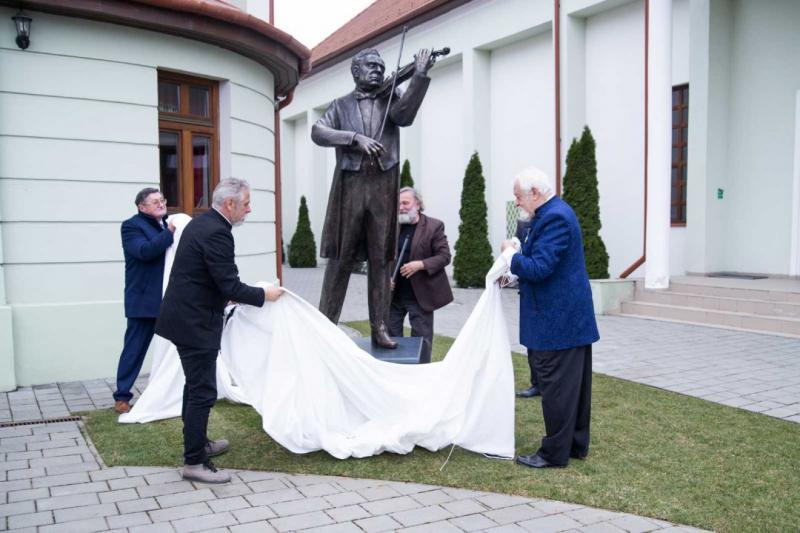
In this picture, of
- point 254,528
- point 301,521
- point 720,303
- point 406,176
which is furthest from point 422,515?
point 406,176

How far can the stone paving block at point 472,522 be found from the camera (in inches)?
144

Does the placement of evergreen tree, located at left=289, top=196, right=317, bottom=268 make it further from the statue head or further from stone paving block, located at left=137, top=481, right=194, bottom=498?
stone paving block, located at left=137, top=481, right=194, bottom=498

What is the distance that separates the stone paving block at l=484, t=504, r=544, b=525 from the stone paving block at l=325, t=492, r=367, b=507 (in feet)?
2.42

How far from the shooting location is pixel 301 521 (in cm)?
375

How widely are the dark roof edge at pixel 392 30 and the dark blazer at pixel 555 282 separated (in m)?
14.1

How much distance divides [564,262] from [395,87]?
5.95 ft

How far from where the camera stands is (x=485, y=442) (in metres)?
4.75

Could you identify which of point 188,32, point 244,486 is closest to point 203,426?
point 244,486

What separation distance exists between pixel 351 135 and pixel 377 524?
2.62 meters

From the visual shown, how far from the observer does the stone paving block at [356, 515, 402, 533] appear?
365 centimetres

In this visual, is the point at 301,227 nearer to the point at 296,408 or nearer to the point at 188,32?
the point at 188,32

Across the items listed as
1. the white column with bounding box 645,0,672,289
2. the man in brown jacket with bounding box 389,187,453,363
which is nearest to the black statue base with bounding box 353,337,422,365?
the man in brown jacket with bounding box 389,187,453,363

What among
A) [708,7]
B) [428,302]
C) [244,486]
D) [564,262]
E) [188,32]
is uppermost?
[708,7]

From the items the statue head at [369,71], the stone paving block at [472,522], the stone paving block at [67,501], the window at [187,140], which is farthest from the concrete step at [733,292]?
the stone paving block at [67,501]
